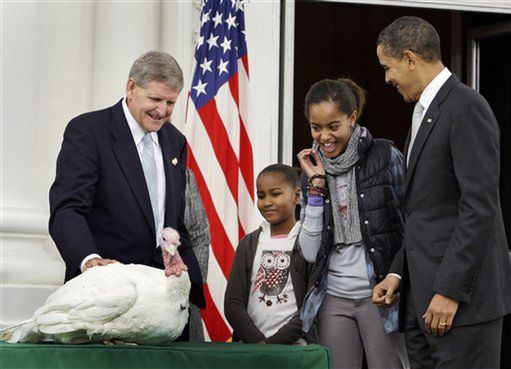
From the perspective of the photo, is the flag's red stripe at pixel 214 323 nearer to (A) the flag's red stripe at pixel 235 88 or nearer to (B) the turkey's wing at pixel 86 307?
(A) the flag's red stripe at pixel 235 88

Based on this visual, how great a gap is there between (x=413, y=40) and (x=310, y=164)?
29.3 inches

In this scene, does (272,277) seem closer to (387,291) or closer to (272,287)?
(272,287)

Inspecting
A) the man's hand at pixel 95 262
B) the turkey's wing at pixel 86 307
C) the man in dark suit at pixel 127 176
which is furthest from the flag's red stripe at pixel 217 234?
the turkey's wing at pixel 86 307

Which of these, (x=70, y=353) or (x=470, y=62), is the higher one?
(x=470, y=62)

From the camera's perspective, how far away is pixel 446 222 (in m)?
3.66

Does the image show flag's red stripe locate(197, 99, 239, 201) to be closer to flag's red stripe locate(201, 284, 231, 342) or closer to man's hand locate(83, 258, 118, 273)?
flag's red stripe locate(201, 284, 231, 342)

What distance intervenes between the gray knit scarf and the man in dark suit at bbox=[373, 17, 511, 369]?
41cm

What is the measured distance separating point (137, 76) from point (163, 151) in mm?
309

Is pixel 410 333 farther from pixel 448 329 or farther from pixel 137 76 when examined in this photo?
pixel 137 76

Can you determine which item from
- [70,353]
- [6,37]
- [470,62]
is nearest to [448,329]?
[70,353]

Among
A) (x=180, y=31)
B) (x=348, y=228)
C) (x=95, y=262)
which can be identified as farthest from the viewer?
(x=180, y=31)

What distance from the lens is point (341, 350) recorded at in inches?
171

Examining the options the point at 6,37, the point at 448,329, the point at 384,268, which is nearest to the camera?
the point at 448,329

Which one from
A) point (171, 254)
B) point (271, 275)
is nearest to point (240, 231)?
point (271, 275)
